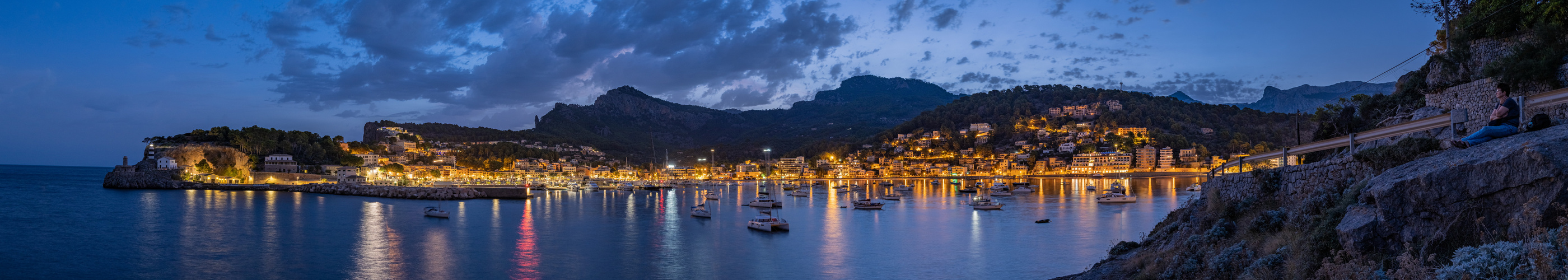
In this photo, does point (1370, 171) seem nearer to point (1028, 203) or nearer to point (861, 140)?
point (1028, 203)

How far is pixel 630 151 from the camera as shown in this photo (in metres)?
129

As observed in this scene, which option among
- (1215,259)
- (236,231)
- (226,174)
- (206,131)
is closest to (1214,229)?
(1215,259)

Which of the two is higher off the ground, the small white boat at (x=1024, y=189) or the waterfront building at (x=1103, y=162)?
the waterfront building at (x=1103, y=162)

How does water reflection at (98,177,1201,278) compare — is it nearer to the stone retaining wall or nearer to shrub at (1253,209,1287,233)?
the stone retaining wall

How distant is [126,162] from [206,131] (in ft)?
28.7

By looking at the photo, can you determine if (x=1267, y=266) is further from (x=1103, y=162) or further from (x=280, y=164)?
(x=1103, y=162)

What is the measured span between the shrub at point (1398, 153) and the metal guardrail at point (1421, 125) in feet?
1.70

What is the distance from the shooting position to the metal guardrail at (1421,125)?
7254 mm

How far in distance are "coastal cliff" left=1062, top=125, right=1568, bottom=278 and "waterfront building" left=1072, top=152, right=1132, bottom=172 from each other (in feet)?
305

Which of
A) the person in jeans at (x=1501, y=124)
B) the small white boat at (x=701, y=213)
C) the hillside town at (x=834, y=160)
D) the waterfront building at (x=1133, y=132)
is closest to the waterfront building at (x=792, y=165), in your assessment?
the hillside town at (x=834, y=160)

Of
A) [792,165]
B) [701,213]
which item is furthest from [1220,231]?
[792,165]

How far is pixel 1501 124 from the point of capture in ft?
22.0

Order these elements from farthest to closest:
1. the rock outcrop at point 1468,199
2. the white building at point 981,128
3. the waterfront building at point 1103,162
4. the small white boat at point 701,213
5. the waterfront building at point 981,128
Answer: the white building at point 981,128 < the waterfront building at point 981,128 < the waterfront building at point 1103,162 < the small white boat at point 701,213 < the rock outcrop at point 1468,199

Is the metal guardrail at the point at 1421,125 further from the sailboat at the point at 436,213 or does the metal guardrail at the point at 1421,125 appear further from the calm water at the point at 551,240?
the sailboat at the point at 436,213
